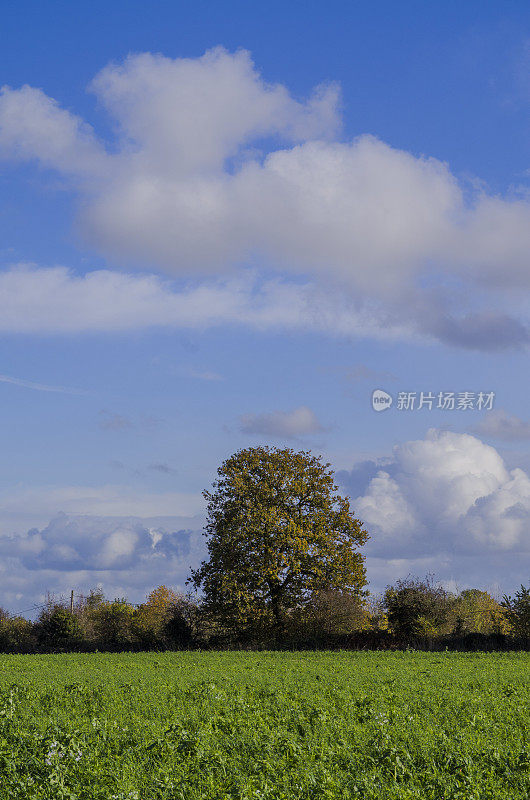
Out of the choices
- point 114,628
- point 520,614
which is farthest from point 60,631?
point 520,614

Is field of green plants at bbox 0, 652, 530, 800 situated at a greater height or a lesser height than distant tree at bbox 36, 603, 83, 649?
greater

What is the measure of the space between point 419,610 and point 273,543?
9.98m

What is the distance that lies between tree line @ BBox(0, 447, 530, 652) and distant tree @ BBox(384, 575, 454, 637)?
0.20ft

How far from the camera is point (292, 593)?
45.8 meters

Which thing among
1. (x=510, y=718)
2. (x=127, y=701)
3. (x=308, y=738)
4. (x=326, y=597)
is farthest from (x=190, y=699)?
(x=326, y=597)

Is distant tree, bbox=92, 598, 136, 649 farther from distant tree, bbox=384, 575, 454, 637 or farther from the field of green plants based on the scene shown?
the field of green plants

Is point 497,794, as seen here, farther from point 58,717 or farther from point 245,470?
point 245,470

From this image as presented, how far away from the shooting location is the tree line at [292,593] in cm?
4238

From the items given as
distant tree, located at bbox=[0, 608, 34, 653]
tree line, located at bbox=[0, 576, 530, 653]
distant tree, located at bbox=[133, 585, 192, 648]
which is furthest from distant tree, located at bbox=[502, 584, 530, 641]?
distant tree, located at bbox=[0, 608, 34, 653]

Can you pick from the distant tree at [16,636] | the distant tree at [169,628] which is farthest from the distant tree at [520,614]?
the distant tree at [16,636]

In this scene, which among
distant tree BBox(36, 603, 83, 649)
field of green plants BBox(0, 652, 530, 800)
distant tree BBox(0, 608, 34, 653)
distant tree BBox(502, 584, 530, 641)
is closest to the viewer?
field of green plants BBox(0, 652, 530, 800)

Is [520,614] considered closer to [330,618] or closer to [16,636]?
[330,618]

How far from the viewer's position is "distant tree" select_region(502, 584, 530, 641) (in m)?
40.1

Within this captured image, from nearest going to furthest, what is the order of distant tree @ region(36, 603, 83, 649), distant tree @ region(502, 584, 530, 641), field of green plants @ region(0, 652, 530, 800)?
field of green plants @ region(0, 652, 530, 800), distant tree @ region(502, 584, 530, 641), distant tree @ region(36, 603, 83, 649)
